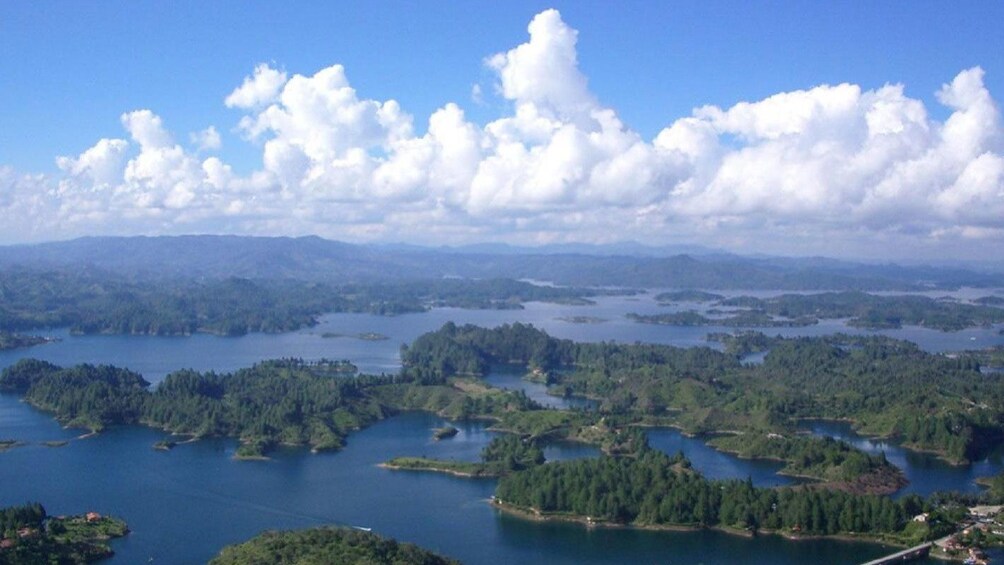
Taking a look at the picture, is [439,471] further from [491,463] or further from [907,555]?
[907,555]

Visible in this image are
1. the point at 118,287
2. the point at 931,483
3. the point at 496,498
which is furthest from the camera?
the point at 118,287

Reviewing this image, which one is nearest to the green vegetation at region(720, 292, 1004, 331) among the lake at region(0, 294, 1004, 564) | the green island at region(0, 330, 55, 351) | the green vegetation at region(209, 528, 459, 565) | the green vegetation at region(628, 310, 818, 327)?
the green vegetation at region(628, 310, 818, 327)

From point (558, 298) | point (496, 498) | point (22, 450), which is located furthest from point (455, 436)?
point (558, 298)

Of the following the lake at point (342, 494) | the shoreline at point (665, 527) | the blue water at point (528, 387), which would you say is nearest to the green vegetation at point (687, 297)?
the blue water at point (528, 387)

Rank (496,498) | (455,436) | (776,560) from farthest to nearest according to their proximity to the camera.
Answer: (455,436) → (496,498) → (776,560)

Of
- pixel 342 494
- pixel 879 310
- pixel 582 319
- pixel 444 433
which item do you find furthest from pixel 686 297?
pixel 342 494

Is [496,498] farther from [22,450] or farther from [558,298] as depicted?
[558,298]

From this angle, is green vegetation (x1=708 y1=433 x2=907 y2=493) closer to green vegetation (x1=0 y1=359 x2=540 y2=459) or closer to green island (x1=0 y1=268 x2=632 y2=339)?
green vegetation (x1=0 y1=359 x2=540 y2=459)
